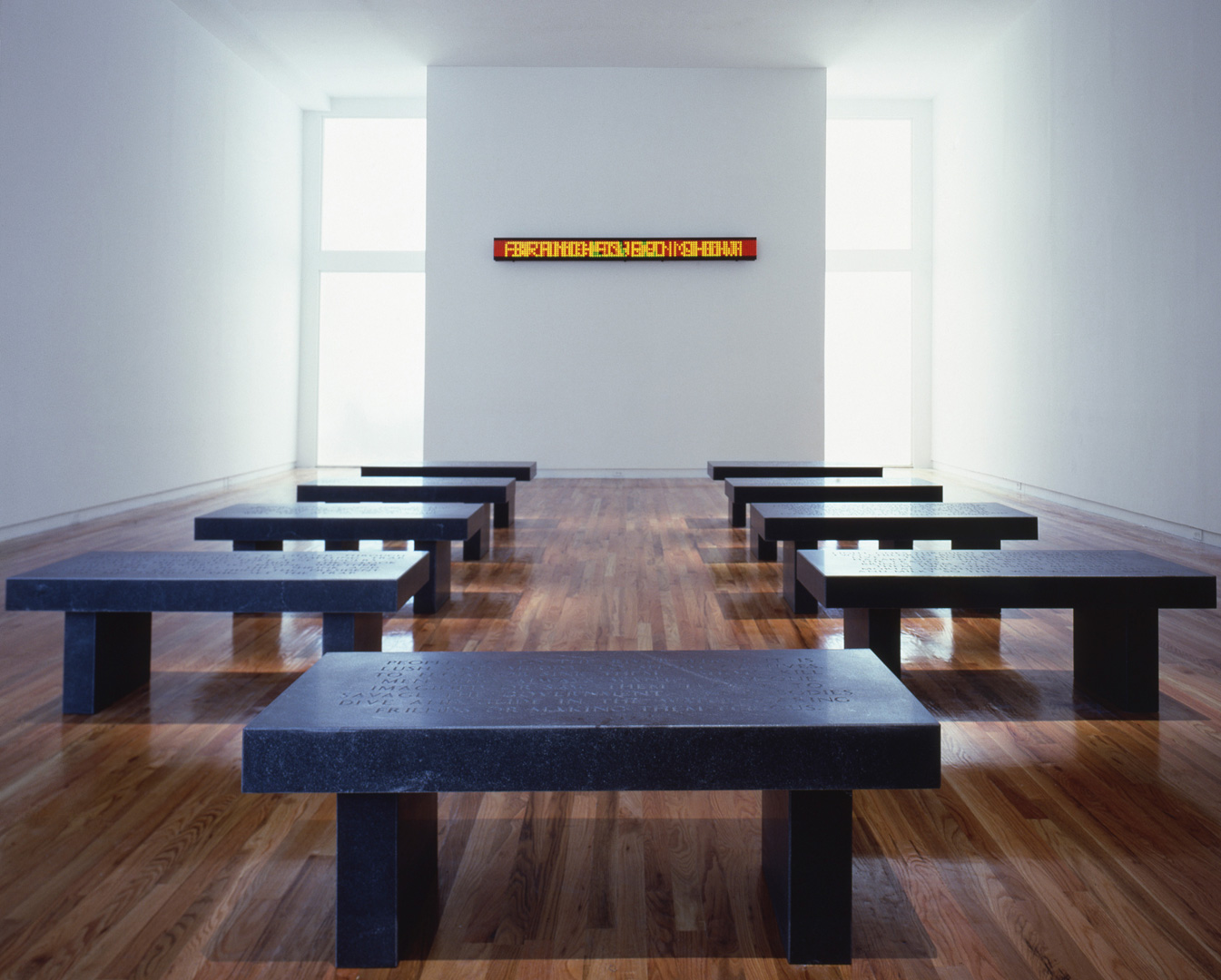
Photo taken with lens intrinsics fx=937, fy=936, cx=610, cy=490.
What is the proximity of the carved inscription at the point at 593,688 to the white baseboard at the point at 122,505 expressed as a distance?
432 cm

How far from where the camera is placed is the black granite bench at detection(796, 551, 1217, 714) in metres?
2.32

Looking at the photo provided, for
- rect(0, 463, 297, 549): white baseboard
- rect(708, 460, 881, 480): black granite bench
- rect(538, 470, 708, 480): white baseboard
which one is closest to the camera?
rect(0, 463, 297, 549): white baseboard

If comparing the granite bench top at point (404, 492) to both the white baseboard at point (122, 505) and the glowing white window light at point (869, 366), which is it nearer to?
the white baseboard at point (122, 505)

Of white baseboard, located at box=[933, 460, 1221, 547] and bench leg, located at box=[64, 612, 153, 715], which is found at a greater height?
white baseboard, located at box=[933, 460, 1221, 547]

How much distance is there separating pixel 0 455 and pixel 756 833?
183 inches

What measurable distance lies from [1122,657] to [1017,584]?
323 mm

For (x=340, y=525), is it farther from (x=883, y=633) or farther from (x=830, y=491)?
(x=830, y=491)

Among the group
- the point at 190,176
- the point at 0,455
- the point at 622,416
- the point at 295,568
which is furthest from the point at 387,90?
the point at 295,568

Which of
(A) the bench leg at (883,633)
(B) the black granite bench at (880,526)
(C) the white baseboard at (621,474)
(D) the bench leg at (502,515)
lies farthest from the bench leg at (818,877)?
(C) the white baseboard at (621,474)

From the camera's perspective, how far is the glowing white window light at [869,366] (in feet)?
31.2

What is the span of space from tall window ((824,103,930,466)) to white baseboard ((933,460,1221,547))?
1065 millimetres

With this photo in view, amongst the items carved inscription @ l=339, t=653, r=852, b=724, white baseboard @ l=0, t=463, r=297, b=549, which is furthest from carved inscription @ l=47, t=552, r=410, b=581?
white baseboard @ l=0, t=463, r=297, b=549

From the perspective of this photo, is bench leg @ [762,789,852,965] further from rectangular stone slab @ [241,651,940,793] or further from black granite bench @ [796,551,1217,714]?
black granite bench @ [796,551,1217,714]

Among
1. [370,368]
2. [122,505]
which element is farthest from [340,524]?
[370,368]
